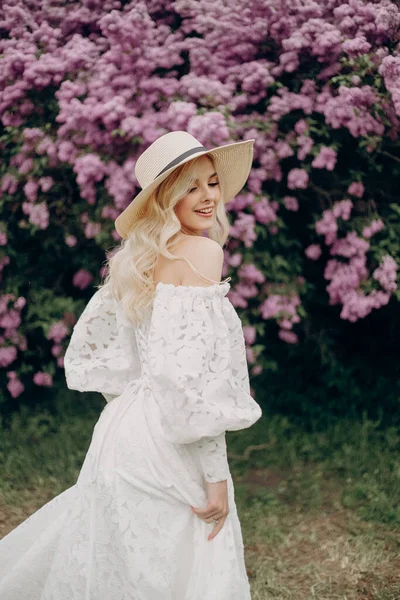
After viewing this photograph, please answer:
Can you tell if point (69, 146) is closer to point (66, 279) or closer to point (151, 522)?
point (66, 279)

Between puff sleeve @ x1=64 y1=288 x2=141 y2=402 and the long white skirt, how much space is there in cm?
14

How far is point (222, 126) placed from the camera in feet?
10.6

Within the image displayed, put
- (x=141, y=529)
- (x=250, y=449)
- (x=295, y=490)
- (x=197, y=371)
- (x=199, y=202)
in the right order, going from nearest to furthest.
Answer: (x=197, y=371) < (x=141, y=529) < (x=199, y=202) < (x=295, y=490) < (x=250, y=449)

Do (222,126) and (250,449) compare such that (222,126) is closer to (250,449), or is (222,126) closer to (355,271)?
(355,271)

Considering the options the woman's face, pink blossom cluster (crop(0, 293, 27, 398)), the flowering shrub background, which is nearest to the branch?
the flowering shrub background

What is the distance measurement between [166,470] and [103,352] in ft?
1.63

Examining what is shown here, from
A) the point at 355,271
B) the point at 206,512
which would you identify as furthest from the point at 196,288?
the point at 355,271

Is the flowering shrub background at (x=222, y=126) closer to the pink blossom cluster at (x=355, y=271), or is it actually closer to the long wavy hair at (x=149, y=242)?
the pink blossom cluster at (x=355, y=271)

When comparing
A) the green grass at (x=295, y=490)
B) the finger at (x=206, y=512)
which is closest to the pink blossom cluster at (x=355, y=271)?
the green grass at (x=295, y=490)

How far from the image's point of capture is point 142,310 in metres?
2.03

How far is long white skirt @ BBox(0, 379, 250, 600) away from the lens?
1916mm

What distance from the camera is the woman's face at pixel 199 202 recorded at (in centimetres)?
204

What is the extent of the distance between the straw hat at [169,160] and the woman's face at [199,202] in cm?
5

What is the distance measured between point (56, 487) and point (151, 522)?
86.2 inches
